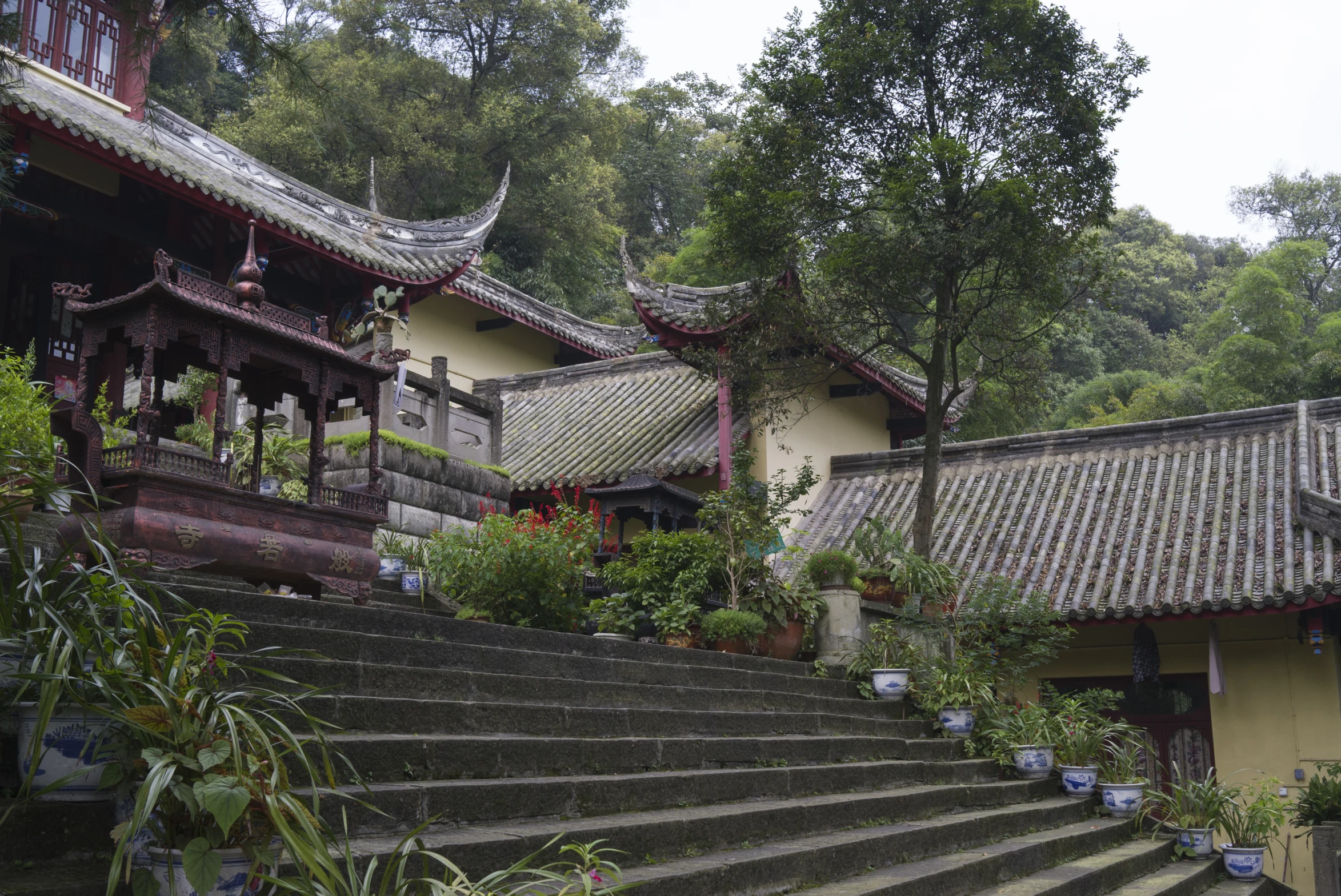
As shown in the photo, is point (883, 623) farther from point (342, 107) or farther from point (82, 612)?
point (342, 107)

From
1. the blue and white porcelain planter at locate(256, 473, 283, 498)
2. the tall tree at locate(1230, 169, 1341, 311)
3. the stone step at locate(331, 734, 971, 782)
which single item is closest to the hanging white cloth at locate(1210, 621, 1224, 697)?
the stone step at locate(331, 734, 971, 782)

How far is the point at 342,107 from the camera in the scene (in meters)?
24.2

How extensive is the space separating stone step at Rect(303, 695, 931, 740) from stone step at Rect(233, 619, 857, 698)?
1.00ft

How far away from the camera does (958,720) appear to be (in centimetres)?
829

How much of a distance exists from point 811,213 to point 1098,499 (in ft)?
17.3

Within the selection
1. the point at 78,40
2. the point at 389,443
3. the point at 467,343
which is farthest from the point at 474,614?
the point at 467,343

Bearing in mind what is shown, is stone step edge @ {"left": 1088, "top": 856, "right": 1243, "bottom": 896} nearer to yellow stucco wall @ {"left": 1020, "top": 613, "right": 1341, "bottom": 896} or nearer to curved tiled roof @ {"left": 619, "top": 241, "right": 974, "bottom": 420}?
yellow stucco wall @ {"left": 1020, "top": 613, "right": 1341, "bottom": 896}

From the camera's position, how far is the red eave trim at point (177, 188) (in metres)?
8.48

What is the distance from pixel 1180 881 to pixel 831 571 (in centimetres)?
349

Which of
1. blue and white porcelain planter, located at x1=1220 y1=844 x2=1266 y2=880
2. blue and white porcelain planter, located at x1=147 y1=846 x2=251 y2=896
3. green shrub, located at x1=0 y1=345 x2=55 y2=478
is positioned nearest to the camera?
blue and white porcelain planter, located at x1=147 y1=846 x2=251 y2=896

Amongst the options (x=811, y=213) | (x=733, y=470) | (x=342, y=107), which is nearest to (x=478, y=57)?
(x=342, y=107)

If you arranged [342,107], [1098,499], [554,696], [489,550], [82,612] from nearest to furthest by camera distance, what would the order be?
1. [82,612]
2. [554,696]
3. [489,550]
4. [1098,499]
5. [342,107]

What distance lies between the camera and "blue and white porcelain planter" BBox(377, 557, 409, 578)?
8984 mm

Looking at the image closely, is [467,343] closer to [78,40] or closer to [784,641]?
[78,40]
